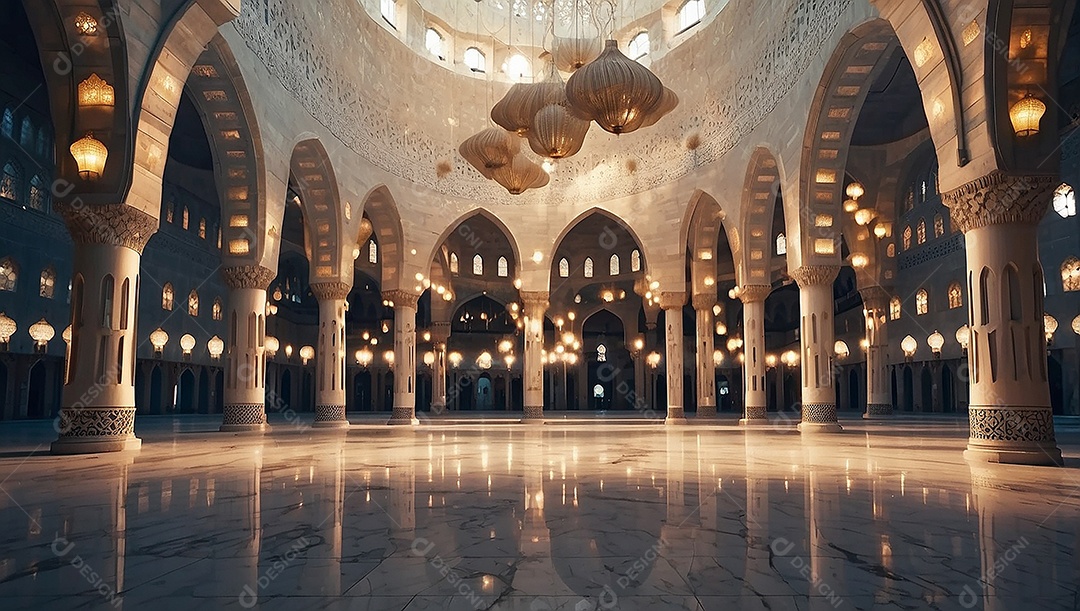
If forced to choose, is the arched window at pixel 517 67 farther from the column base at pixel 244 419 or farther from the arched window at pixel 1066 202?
the arched window at pixel 1066 202

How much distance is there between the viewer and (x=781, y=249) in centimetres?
3481

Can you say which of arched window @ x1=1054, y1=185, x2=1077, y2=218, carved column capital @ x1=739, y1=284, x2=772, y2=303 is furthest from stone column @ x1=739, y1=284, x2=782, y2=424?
arched window @ x1=1054, y1=185, x2=1077, y2=218

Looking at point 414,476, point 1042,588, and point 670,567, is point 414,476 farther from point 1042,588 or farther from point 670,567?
point 1042,588

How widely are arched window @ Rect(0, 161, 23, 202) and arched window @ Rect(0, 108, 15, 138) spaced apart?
832 millimetres

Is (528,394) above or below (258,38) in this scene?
below

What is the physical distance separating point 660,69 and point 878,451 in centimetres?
1735

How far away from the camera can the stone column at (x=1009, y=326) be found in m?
8.88

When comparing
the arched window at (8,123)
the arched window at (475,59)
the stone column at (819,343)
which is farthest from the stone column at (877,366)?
the arched window at (8,123)

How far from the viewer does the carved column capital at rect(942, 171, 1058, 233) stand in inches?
352

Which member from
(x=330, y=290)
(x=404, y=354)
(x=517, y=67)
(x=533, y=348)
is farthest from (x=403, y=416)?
(x=517, y=67)

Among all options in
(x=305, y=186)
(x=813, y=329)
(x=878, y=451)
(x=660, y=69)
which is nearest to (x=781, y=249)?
(x=660, y=69)

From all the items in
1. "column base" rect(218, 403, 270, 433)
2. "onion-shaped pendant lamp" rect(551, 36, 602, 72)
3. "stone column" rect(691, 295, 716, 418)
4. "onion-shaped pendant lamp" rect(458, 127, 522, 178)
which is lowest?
"column base" rect(218, 403, 270, 433)

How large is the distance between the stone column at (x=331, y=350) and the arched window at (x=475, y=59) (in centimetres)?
1018

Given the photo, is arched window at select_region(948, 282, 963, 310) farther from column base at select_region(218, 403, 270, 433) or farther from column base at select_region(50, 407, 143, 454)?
column base at select_region(50, 407, 143, 454)
